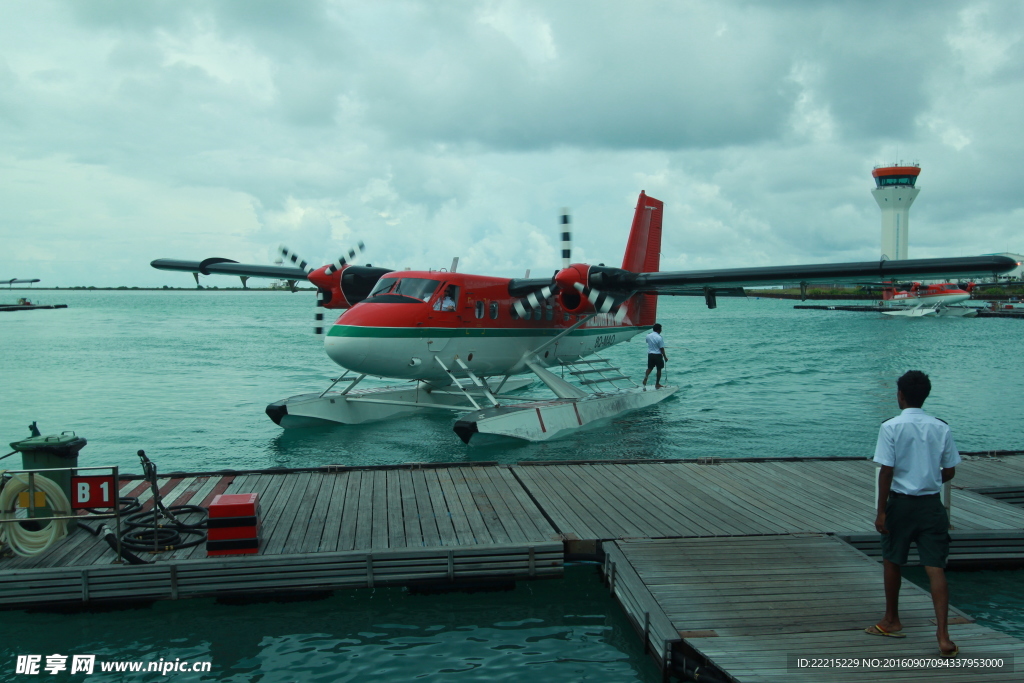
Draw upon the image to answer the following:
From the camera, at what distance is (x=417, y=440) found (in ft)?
49.0

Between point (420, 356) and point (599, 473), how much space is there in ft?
17.2

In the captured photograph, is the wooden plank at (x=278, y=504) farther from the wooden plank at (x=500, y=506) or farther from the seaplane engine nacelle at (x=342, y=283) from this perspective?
the seaplane engine nacelle at (x=342, y=283)

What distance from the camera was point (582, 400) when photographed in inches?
630

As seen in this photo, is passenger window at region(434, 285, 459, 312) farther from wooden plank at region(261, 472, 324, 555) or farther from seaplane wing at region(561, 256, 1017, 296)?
wooden plank at region(261, 472, 324, 555)

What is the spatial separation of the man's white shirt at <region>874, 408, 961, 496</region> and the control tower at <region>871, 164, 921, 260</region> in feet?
352

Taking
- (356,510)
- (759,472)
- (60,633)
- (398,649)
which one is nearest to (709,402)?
(759,472)

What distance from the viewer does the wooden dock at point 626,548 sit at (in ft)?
17.0

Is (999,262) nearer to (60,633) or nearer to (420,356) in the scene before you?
(420,356)

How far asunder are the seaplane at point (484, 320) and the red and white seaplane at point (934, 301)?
2792 inches

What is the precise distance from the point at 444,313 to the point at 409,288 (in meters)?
0.83

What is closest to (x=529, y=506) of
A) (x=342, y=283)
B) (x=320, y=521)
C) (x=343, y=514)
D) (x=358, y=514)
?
(x=358, y=514)

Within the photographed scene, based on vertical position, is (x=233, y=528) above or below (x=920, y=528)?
below

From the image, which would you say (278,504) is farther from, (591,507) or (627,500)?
(627,500)

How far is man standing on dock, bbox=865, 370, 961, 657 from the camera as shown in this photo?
455 cm
